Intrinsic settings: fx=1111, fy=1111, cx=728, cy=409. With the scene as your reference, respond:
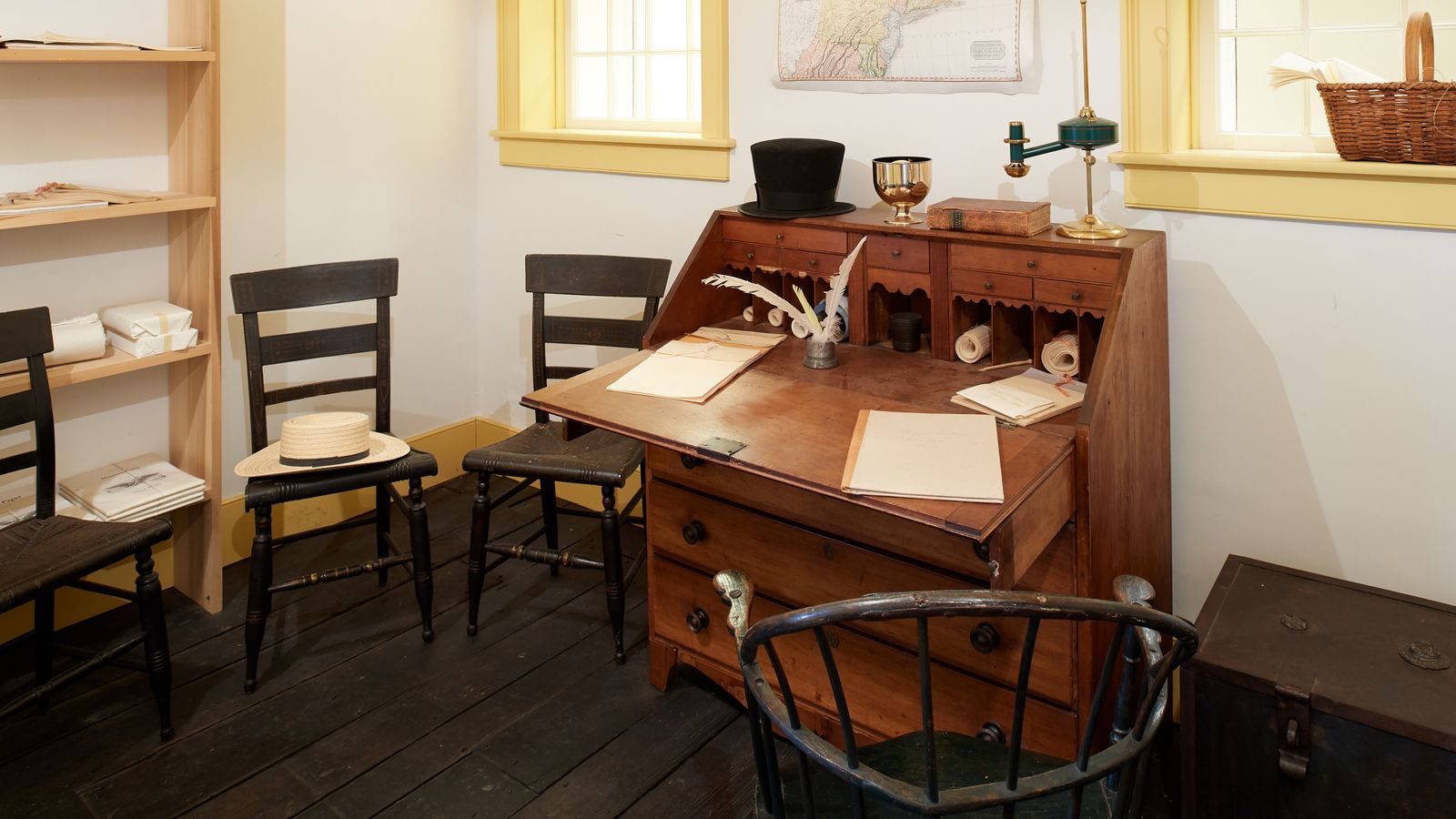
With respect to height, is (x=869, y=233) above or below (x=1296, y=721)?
above

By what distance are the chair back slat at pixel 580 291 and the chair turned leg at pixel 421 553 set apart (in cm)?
49

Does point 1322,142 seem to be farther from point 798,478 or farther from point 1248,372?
point 798,478

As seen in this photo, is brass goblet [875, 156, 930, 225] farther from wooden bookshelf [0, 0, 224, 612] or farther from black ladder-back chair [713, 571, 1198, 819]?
wooden bookshelf [0, 0, 224, 612]

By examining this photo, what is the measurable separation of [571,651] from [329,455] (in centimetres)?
80

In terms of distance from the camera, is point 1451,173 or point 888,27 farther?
point 888,27

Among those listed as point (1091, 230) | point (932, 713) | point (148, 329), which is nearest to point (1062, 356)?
point (1091, 230)

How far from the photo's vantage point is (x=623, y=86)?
369 cm

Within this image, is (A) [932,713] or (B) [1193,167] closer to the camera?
(A) [932,713]

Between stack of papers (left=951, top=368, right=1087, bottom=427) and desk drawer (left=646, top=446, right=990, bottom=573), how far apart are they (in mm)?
273

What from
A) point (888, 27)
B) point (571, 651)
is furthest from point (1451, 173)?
point (571, 651)

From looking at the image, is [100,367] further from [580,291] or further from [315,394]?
[580,291]

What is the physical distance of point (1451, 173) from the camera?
2.03 meters

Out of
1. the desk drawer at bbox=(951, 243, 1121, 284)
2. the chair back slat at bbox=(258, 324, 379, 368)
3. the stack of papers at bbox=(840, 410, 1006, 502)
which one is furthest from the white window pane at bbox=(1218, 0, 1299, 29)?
the chair back slat at bbox=(258, 324, 379, 368)

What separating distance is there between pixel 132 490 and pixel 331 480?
57 centimetres
